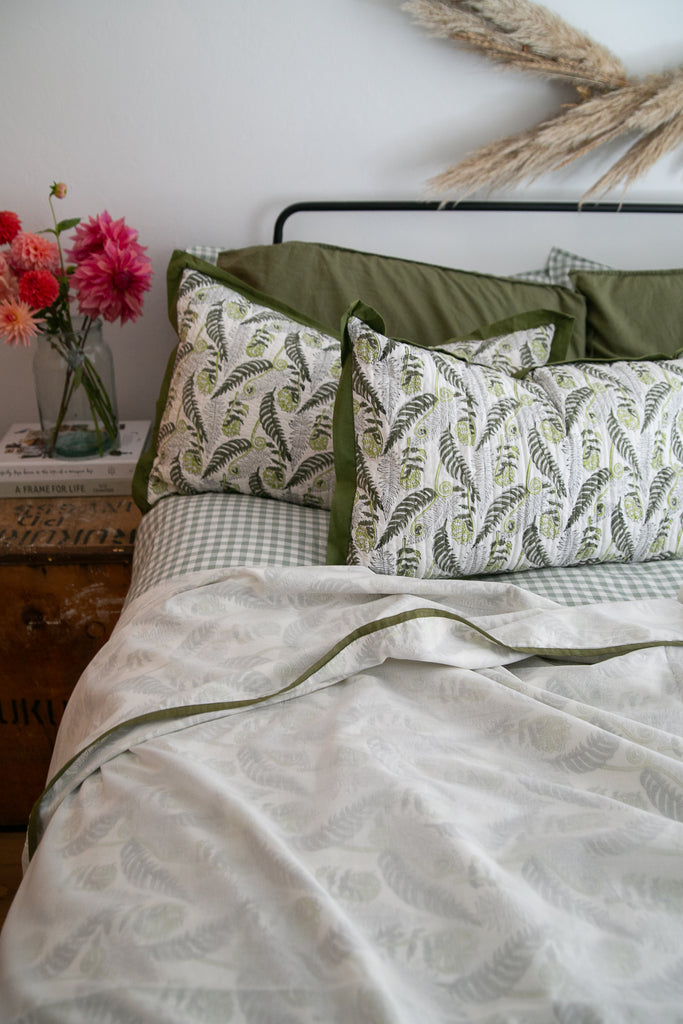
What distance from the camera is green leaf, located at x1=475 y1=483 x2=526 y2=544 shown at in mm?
1186

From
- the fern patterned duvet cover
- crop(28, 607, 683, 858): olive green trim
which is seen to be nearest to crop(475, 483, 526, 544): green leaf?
the fern patterned duvet cover

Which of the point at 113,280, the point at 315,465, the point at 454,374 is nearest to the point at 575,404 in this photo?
the point at 454,374

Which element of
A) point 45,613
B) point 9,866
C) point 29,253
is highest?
point 29,253

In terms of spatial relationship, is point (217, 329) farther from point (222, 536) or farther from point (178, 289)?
point (222, 536)

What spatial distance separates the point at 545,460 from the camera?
1.20 metres

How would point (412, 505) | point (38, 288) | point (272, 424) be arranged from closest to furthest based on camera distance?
point (412, 505)
point (272, 424)
point (38, 288)

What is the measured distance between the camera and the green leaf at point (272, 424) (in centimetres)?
135

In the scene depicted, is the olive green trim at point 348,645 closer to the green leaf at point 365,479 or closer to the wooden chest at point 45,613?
the green leaf at point 365,479

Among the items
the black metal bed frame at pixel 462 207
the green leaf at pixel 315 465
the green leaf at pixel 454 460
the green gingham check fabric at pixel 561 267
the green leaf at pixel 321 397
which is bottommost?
the green leaf at pixel 315 465

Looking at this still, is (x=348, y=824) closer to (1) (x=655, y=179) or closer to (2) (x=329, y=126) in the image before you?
(2) (x=329, y=126)

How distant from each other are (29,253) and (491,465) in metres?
0.93

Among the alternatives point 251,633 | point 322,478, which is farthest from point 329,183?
point 251,633

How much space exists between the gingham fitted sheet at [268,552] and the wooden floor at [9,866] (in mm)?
591

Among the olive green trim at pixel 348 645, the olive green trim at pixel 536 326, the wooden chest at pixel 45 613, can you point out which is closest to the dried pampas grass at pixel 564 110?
the olive green trim at pixel 536 326
